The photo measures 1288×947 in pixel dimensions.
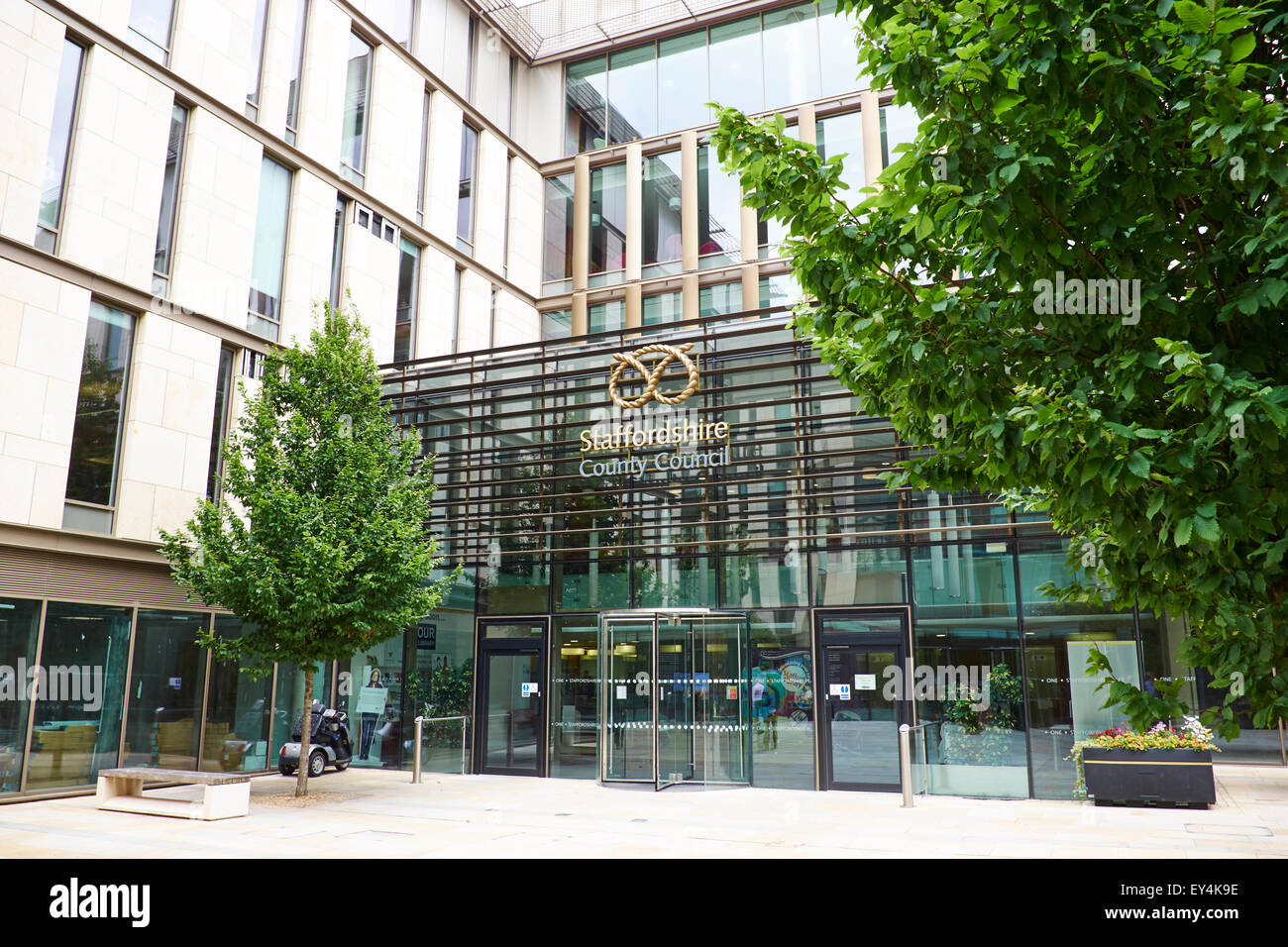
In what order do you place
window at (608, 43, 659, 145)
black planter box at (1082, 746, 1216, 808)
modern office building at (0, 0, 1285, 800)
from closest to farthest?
black planter box at (1082, 746, 1216, 808)
modern office building at (0, 0, 1285, 800)
window at (608, 43, 659, 145)

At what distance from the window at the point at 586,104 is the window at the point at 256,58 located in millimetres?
9733

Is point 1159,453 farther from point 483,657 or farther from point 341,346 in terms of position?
point 483,657

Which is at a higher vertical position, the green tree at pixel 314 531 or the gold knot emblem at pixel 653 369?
the gold knot emblem at pixel 653 369

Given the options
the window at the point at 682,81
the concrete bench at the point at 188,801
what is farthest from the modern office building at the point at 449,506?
the window at the point at 682,81

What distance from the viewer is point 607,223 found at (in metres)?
25.6

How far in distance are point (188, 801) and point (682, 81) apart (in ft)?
69.8

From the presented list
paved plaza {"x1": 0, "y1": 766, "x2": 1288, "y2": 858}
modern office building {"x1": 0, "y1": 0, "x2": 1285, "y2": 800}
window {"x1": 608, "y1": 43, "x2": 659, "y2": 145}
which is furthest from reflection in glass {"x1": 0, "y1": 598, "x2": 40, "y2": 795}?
window {"x1": 608, "y1": 43, "x2": 659, "y2": 145}

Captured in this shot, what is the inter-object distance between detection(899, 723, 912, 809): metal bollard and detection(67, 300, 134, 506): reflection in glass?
12840mm

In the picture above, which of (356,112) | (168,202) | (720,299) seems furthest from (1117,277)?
(356,112)

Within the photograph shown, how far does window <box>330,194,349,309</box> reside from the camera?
20.1 metres

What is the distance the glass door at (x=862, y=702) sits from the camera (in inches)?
572

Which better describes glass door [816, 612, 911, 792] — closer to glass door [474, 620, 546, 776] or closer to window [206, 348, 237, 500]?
glass door [474, 620, 546, 776]

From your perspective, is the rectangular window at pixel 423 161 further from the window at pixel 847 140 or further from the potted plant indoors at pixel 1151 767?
the potted plant indoors at pixel 1151 767

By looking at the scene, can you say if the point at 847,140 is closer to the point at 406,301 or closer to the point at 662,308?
the point at 662,308
